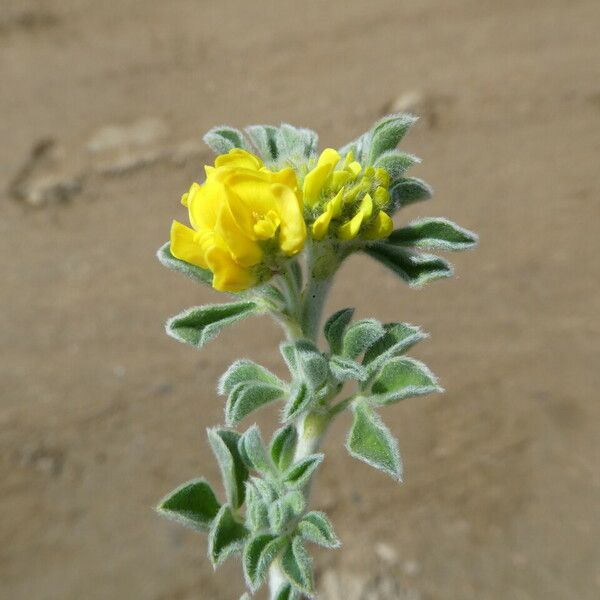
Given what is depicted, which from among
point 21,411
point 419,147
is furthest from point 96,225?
point 419,147

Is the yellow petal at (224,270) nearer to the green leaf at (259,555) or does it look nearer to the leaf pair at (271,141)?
the leaf pair at (271,141)

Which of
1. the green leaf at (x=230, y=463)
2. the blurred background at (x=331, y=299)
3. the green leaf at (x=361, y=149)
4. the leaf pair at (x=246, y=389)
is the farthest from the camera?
the blurred background at (x=331, y=299)

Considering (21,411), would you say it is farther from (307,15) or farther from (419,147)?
(307,15)

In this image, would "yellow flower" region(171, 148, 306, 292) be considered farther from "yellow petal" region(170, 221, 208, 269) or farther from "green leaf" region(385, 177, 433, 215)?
"green leaf" region(385, 177, 433, 215)

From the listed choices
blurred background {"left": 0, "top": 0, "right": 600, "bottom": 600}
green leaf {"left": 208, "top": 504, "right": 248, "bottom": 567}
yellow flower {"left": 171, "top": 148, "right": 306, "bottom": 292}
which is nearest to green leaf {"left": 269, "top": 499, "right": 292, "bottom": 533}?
green leaf {"left": 208, "top": 504, "right": 248, "bottom": 567}

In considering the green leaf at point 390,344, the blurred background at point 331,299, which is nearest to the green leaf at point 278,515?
the green leaf at point 390,344

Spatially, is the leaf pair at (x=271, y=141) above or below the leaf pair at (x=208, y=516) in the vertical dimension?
above
